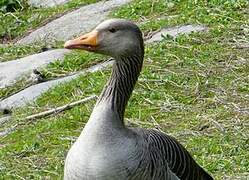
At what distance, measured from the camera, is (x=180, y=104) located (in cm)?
800

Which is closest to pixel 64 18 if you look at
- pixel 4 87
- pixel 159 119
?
pixel 4 87

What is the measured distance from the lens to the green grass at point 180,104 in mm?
7051

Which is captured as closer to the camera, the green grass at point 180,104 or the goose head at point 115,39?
the goose head at point 115,39

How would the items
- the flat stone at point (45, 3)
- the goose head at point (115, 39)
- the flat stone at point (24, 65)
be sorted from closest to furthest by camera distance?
1. the goose head at point (115, 39)
2. the flat stone at point (24, 65)
3. the flat stone at point (45, 3)

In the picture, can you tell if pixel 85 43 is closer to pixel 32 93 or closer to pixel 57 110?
pixel 57 110

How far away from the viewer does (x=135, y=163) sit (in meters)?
5.02

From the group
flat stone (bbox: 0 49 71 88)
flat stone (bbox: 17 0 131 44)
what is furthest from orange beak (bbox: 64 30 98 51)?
flat stone (bbox: 17 0 131 44)

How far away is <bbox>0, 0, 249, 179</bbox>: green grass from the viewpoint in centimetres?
705

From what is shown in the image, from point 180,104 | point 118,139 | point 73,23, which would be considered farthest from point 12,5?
point 118,139

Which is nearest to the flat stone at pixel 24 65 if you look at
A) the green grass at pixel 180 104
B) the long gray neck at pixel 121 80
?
the green grass at pixel 180 104

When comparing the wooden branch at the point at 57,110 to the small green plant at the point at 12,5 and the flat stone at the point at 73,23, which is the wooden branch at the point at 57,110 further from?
the small green plant at the point at 12,5

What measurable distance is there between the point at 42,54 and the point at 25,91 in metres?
1.37

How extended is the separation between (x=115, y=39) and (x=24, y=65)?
16.2 ft

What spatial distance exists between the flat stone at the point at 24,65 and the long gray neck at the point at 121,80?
14.4ft
